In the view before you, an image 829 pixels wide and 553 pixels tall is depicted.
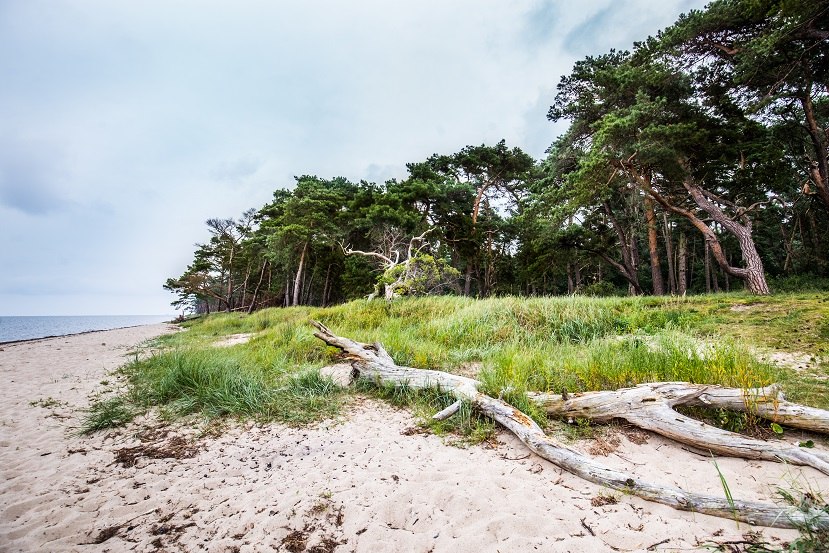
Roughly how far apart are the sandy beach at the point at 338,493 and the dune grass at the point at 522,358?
0.64 metres

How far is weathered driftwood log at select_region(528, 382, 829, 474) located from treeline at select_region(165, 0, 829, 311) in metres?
10.1

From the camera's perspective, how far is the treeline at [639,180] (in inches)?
422

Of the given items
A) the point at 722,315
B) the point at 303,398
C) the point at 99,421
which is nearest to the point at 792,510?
the point at 303,398

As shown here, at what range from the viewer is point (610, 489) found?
7.95ft

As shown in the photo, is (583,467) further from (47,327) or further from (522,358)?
(47,327)

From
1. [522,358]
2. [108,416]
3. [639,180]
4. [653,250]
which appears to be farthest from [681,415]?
[653,250]

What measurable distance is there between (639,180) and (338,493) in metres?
14.5

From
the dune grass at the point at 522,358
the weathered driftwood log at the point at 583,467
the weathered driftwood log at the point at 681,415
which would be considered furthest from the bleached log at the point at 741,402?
the weathered driftwood log at the point at 583,467

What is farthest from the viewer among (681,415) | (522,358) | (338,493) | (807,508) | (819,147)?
(819,147)

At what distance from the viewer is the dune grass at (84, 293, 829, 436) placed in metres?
4.07

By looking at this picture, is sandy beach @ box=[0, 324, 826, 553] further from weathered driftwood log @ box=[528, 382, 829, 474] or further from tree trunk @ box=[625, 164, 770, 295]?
tree trunk @ box=[625, 164, 770, 295]

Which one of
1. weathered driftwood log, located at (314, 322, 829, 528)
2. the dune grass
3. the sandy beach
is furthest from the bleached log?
weathered driftwood log, located at (314, 322, 829, 528)

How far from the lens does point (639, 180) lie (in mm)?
12281

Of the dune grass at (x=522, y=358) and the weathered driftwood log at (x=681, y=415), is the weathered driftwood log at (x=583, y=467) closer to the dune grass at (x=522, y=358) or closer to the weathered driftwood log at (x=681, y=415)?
the dune grass at (x=522, y=358)
